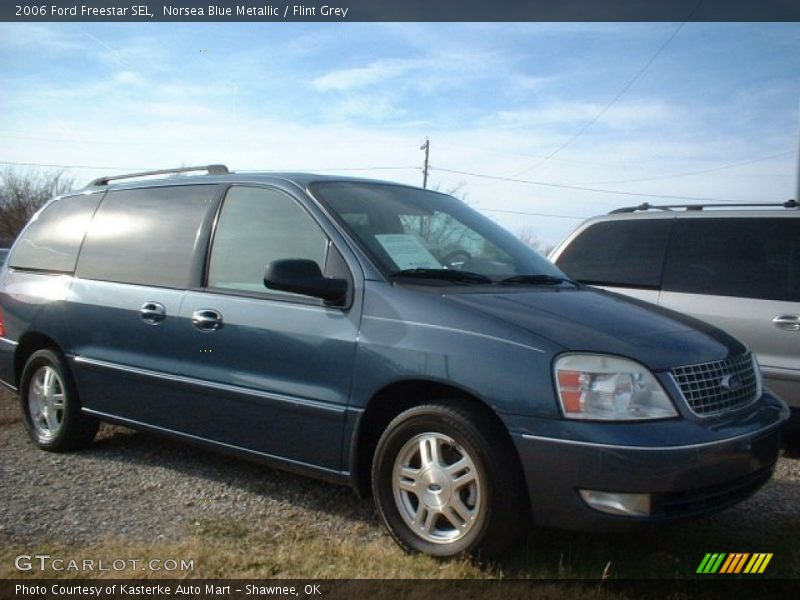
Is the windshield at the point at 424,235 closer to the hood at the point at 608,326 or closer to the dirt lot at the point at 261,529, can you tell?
the hood at the point at 608,326

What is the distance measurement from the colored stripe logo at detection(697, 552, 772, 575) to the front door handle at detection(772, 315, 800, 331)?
7.08ft

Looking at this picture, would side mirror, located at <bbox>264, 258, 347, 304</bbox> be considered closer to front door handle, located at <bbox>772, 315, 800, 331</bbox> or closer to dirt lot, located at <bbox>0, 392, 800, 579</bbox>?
dirt lot, located at <bbox>0, 392, 800, 579</bbox>

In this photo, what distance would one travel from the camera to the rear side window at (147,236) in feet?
14.8

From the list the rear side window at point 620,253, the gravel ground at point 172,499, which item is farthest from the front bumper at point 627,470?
the rear side window at point 620,253

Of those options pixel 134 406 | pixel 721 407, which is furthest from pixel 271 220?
pixel 721 407

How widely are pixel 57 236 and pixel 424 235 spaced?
281cm

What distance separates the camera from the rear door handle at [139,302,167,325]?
14.4ft

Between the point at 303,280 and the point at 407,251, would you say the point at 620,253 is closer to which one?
the point at 407,251

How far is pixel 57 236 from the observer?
5.41 metres

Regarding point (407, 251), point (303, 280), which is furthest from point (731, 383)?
point (303, 280)

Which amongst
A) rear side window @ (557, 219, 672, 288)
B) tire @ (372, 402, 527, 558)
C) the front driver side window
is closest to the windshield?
the front driver side window

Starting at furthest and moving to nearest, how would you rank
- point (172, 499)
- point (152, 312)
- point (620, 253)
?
point (620, 253) → point (152, 312) → point (172, 499)

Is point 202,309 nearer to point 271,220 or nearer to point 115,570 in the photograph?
point 271,220

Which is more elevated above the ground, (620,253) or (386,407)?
(620,253)
